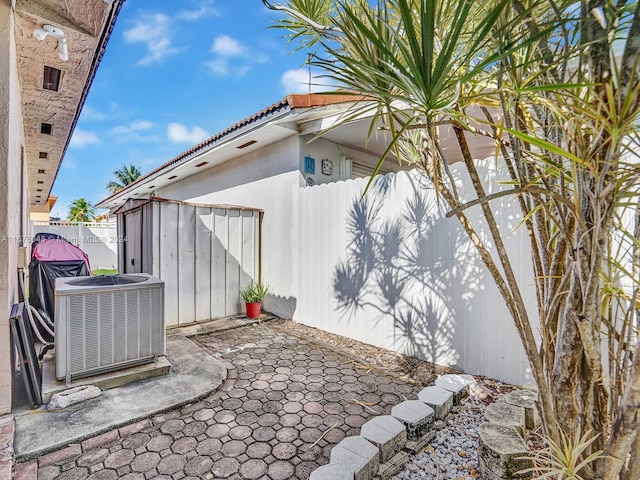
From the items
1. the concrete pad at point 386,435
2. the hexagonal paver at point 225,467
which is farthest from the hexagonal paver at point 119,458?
the concrete pad at point 386,435

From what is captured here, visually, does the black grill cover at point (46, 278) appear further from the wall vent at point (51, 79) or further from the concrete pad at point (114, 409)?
the wall vent at point (51, 79)

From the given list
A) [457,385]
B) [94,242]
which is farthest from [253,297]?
[94,242]

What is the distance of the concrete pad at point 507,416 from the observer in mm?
2298

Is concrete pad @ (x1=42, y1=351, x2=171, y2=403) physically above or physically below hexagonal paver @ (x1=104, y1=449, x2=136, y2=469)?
above

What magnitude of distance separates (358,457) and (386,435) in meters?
0.38

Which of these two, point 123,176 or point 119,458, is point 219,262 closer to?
point 119,458

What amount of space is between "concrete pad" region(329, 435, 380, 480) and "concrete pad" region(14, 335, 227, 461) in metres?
1.88

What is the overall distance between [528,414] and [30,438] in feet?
14.0

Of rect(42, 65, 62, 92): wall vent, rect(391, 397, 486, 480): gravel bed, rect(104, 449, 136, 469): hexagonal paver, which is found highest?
rect(42, 65, 62, 92): wall vent

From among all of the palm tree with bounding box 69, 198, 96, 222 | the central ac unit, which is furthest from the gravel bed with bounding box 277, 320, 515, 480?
the palm tree with bounding box 69, 198, 96, 222

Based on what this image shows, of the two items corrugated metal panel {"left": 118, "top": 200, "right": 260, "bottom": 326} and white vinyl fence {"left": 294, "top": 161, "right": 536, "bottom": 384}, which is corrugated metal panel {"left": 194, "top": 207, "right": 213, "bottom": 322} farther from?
white vinyl fence {"left": 294, "top": 161, "right": 536, "bottom": 384}

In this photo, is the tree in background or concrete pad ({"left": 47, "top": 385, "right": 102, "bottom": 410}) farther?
concrete pad ({"left": 47, "top": 385, "right": 102, "bottom": 410})

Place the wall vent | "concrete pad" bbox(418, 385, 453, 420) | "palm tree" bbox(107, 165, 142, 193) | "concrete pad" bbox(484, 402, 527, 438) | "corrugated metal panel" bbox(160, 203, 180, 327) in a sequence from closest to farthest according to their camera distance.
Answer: "concrete pad" bbox(484, 402, 527, 438), "concrete pad" bbox(418, 385, 453, 420), the wall vent, "corrugated metal panel" bbox(160, 203, 180, 327), "palm tree" bbox(107, 165, 142, 193)

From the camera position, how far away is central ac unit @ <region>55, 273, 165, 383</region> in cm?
332
